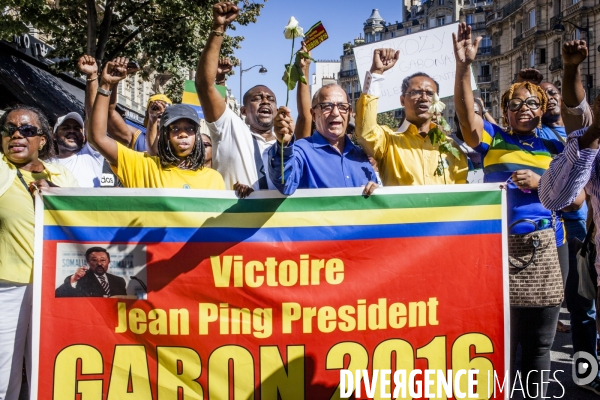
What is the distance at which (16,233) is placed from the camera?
10.9 ft

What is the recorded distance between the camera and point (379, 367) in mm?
3338

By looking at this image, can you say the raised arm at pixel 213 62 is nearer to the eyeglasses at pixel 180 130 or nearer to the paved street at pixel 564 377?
the eyeglasses at pixel 180 130

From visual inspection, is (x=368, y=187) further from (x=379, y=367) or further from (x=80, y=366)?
(x=80, y=366)

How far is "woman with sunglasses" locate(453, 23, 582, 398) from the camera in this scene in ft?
11.6

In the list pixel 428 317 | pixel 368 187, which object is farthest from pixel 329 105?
pixel 428 317

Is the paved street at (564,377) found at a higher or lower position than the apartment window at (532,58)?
lower

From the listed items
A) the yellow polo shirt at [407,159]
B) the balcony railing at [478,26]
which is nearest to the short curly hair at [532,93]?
the yellow polo shirt at [407,159]

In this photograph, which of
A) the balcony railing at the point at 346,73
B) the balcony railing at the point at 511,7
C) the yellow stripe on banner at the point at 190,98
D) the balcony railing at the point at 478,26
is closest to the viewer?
the yellow stripe on banner at the point at 190,98

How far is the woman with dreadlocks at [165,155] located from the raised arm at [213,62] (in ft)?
0.40

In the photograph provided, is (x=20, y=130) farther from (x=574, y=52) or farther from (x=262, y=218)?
(x=574, y=52)

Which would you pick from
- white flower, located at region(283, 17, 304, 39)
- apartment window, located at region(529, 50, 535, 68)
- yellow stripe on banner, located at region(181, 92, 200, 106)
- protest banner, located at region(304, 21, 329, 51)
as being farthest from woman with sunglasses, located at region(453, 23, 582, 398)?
apartment window, located at region(529, 50, 535, 68)

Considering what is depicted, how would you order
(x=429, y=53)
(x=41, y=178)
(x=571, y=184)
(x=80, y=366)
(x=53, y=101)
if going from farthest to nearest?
(x=53, y=101) < (x=429, y=53) < (x=41, y=178) < (x=80, y=366) < (x=571, y=184)

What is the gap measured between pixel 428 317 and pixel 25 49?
46.8ft

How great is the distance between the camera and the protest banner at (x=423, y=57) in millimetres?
5164
